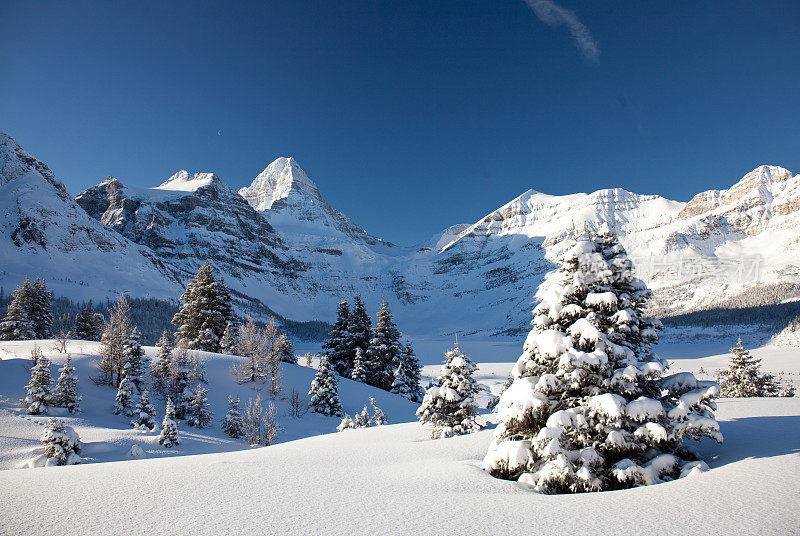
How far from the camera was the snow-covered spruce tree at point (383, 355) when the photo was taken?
36156 millimetres

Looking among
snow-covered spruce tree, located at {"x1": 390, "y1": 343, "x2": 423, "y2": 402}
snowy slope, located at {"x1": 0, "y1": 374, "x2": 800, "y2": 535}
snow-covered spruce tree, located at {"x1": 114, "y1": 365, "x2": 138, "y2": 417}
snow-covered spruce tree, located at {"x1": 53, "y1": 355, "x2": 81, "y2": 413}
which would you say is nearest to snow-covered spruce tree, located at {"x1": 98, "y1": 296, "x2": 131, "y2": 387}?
snow-covered spruce tree, located at {"x1": 114, "y1": 365, "x2": 138, "y2": 417}

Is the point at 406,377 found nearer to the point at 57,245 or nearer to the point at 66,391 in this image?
the point at 66,391

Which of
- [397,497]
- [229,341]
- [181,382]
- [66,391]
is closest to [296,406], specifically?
[181,382]

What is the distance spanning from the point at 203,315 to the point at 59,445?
75.3 feet

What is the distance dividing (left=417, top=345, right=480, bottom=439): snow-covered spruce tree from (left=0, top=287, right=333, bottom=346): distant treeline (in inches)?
1796

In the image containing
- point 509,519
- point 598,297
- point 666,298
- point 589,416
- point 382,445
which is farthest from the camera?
point 666,298

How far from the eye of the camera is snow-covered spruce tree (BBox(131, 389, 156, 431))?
63.0ft

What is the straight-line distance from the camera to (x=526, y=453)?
6.40 m

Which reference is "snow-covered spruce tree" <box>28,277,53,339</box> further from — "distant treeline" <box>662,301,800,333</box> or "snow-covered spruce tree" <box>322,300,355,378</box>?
"distant treeline" <box>662,301,800,333</box>

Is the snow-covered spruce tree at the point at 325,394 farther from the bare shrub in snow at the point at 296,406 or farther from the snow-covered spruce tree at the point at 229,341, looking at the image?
the snow-covered spruce tree at the point at 229,341

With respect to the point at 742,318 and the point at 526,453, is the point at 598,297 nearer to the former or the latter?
the point at 526,453

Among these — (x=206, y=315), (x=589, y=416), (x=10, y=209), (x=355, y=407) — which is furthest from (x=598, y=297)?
(x=10, y=209)

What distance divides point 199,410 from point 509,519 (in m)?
22.3

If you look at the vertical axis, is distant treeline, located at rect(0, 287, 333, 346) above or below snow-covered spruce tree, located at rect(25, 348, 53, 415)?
above
